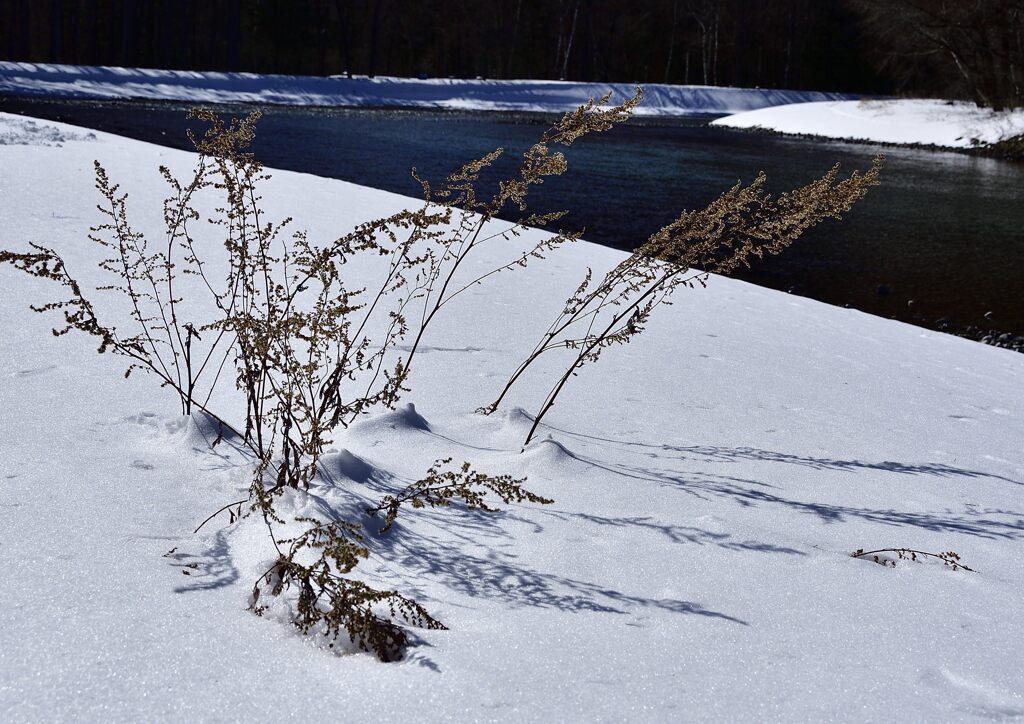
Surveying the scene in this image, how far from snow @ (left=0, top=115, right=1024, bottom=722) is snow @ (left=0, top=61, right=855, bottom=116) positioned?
24575 mm

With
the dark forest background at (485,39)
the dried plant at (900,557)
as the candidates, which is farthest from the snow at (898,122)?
the dried plant at (900,557)

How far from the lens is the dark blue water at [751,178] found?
8.41 metres

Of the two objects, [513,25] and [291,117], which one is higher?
[513,25]

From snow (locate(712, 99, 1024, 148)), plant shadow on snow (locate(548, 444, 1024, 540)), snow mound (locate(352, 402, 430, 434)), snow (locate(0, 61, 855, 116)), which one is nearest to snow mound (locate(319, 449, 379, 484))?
snow mound (locate(352, 402, 430, 434))

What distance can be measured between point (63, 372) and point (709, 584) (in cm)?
212

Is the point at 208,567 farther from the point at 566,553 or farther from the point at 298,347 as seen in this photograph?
the point at 298,347

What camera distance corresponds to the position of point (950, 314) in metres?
7.50

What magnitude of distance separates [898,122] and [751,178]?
1529 cm

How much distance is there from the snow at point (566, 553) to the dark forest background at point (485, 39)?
40.1m

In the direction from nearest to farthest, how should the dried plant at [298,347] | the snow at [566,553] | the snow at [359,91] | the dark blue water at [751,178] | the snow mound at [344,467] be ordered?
the snow at [566,553]
the dried plant at [298,347]
the snow mound at [344,467]
the dark blue water at [751,178]
the snow at [359,91]

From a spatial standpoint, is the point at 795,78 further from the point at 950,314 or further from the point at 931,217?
the point at 950,314

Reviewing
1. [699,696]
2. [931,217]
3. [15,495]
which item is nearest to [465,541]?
[699,696]

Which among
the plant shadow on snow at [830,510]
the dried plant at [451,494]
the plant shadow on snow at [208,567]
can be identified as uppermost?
the dried plant at [451,494]

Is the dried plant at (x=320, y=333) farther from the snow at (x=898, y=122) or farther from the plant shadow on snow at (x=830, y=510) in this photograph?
the snow at (x=898, y=122)
